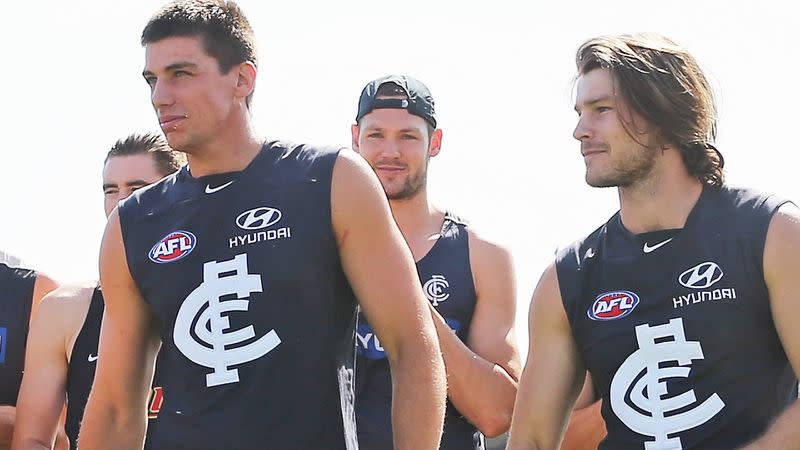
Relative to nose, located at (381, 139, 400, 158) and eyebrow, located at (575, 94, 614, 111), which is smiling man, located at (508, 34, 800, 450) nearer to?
eyebrow, located at (575, 94, 614, 111)

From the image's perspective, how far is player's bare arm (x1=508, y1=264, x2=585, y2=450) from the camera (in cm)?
482

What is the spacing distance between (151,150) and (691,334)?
2.80 m

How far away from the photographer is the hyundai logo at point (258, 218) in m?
4.04

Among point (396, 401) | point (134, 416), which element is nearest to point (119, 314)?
point (134, 416)

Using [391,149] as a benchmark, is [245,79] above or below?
above

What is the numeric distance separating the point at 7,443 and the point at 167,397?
239 cm

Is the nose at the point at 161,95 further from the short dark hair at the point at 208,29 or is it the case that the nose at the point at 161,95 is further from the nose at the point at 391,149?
the nose at the point at 391,149

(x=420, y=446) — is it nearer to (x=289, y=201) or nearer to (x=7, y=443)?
(x=289, y=201)

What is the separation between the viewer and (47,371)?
5.70 metres

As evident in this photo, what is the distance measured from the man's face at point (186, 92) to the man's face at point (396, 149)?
1.83m

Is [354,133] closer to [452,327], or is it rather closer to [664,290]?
[452,327]

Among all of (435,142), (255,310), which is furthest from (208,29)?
(435,142)

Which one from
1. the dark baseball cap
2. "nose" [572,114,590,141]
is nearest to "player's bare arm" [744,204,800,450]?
"nose" [572,114,590,141]

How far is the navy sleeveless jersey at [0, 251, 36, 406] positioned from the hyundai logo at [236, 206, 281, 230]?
2.70 meters
